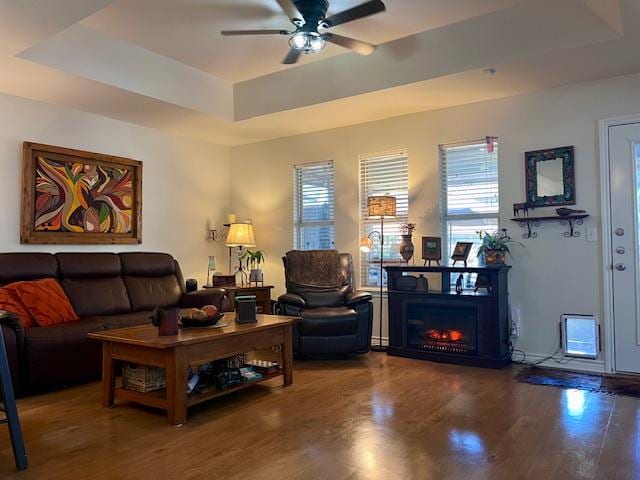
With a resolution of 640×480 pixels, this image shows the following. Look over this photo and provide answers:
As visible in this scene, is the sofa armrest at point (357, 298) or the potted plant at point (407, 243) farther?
the potted plant at point (407, 243)

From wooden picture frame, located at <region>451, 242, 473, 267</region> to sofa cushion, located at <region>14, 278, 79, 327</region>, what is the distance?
10.7ft

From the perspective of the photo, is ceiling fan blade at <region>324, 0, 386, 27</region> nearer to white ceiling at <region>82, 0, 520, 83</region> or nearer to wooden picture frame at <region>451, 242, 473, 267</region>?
white ceiling at <region>82, 0, 520, 83</region>

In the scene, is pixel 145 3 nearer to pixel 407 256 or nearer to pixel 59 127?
pixel 59 127

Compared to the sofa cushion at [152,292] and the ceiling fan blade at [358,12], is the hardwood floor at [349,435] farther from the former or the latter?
the ceiling fan blade at [358,12]

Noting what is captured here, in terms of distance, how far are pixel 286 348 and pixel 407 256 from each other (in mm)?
1716

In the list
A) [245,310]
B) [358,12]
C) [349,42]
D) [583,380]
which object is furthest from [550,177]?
[245,310]

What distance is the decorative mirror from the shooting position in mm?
4113

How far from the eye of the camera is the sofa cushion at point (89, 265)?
4316mm

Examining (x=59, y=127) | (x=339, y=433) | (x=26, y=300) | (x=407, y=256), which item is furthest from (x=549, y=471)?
(x=59, y=127)

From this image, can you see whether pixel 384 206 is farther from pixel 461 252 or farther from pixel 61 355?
pixel 61 355

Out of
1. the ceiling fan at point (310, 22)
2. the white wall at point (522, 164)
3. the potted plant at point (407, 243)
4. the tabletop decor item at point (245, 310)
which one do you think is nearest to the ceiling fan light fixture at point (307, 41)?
the ceiling fan at point (310, 22)

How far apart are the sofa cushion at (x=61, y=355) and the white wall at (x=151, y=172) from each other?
118 centimetres

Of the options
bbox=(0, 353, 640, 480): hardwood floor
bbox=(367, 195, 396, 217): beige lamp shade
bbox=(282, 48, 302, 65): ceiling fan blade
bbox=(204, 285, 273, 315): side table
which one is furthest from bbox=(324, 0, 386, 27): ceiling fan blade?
bbox=(204, 285, 273, 315): side table

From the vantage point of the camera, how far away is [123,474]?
7.27 feet
